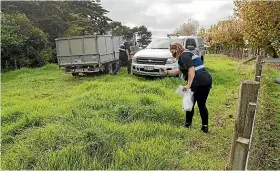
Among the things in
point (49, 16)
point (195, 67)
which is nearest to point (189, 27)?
point (49, 16)

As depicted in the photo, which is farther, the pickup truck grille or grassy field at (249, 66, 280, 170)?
the pickup truck grille

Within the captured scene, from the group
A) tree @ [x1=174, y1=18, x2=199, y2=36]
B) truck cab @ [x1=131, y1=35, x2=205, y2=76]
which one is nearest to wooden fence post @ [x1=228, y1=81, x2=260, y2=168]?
A: truck cab @ [x1=131, y1=35, x2=205, y2=76]

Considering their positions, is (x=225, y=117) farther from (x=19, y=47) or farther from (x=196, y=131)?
(x=19, y=47)

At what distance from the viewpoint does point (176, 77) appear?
10.2m

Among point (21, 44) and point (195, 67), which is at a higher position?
point (21, 44)

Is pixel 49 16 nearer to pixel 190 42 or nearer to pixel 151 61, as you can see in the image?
pixel 190 42

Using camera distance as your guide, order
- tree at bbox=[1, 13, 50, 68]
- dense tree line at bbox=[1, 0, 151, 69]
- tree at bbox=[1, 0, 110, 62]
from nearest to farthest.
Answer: tree at bbox=[1, 13, 50, 68]
dense tree line at bbox=[1, 0, 151, 69]
tree at bbox=[1, 0, 110, 62]

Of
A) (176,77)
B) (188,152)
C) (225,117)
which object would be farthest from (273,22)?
(188,152)

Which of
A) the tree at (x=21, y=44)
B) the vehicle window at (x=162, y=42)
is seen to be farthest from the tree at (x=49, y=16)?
the vehicle window at (x=162, y=42)

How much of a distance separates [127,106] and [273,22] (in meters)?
13.2

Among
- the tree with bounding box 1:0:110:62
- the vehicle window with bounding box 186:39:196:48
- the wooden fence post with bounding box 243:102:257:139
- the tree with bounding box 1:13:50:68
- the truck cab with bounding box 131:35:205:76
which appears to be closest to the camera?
the wooden fence post with bounding box 243:102:257:139

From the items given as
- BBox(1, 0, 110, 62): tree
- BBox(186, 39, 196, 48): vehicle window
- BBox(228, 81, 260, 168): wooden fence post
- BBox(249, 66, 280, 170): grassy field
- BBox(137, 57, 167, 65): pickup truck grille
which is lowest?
BBox(249, 66, 280, 170): grassy field

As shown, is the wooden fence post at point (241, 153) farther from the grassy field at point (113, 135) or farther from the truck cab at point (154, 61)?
the truck cab at point (154, 61)

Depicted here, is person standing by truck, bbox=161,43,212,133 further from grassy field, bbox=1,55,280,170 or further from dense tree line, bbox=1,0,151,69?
dense tree line, bbox=1,0,151,69
